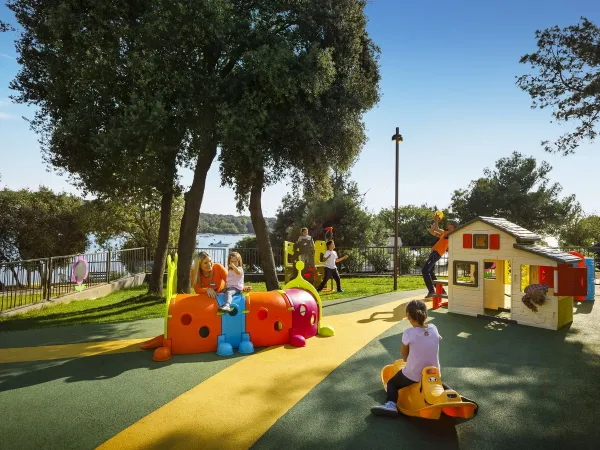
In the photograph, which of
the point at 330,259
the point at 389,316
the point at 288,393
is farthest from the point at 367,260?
the point at 288,393

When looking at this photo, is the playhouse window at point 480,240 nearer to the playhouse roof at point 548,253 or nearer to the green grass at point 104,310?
the playhouse roof at point 548,253

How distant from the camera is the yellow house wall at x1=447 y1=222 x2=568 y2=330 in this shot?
8.27m

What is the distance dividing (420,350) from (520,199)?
41492 millimetres

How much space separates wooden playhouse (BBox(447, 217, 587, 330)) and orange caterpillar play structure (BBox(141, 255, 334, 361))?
4558 millimetres

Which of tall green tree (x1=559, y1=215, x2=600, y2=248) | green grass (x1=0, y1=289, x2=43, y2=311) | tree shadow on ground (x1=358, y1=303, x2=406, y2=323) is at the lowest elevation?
green grass (x1=0, y1=289, x2=43, y2=311)

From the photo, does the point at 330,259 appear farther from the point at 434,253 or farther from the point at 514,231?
the point at 514,231

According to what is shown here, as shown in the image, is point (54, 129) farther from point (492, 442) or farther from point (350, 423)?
point (492, 442)

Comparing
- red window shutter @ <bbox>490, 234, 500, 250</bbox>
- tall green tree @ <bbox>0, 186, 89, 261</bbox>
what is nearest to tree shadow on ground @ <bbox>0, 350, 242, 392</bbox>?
red window shutter @ <bbox>490, 234, 500, 250</bbox>

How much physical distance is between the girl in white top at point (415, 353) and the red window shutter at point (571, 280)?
16.8 ft

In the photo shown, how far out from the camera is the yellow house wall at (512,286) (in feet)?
27.1

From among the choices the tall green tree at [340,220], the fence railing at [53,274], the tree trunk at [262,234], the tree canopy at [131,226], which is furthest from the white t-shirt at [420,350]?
the tree canopy at [131,226]

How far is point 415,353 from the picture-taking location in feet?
14.1

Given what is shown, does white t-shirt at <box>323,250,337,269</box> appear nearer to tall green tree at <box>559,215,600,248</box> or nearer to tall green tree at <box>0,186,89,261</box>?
tall green tree at <box>0,186,89,261</box>

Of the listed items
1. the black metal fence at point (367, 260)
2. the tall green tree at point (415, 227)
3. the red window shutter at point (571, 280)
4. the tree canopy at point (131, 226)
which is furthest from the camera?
the tall green tree at point (415, 227)
